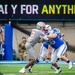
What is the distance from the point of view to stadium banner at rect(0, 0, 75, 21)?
71.8 ft

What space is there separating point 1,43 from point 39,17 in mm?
2118

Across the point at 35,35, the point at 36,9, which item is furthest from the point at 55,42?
the point at 36,9

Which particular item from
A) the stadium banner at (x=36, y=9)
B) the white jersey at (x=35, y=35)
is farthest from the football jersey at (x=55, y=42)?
the stadium banner at (x=36, y=9)

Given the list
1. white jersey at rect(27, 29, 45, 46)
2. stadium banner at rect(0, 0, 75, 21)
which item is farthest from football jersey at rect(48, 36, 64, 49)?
stadium banner at rect(0, 0, 75, 21)

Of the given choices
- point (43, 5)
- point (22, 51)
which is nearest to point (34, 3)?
point (43, 5)

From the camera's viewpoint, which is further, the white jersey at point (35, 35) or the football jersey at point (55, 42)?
the football jersey at point (55, 42)

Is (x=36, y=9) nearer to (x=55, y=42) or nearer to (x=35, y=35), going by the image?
(x=55, y=42)

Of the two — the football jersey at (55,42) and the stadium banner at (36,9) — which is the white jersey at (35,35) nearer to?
the football jersey at (55,42)

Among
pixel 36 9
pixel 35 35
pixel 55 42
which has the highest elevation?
pixel 36 9

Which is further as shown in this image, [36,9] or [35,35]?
A: [36,9]

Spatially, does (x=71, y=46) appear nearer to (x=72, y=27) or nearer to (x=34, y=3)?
(x=72, y=27)

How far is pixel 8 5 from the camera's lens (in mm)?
21797

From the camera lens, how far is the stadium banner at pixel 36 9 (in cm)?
2189

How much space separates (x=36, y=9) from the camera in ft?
72.0
